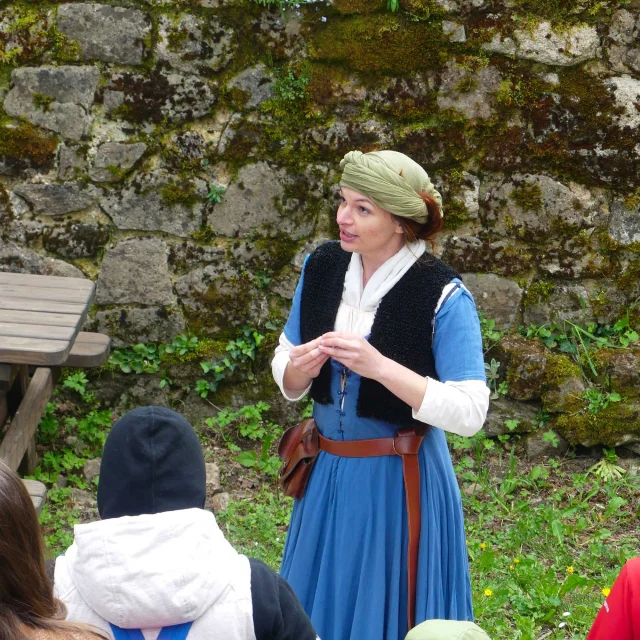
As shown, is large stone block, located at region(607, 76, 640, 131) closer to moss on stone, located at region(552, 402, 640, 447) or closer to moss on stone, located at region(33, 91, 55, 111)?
moss on stone, located at region(552, 402, 640, 447)

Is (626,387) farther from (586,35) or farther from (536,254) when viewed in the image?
(586,35)

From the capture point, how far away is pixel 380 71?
3.84 meters

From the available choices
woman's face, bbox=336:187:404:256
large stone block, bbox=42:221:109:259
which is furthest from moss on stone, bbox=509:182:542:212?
large stone block, bbox=42:221:109:259

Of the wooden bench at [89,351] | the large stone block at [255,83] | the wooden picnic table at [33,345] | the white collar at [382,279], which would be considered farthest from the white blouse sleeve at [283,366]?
the large stone block at [255,83]

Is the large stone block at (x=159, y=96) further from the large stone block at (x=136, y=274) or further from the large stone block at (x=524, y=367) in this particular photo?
the large stone block at (x=524, y=367)

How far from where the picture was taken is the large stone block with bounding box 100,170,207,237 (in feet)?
12.9

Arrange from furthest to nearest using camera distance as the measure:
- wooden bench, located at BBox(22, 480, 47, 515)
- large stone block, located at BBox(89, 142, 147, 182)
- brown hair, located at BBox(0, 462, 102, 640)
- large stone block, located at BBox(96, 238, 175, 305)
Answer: large stone block, located at BBox(96, 238, 175, 305)
large stone block, located at BBox(89, 142, 147, 182)
wooden bench, located at BBox(22, 480, 47, 515)
brown hair, located at BBox(0, 462, 102, 640)

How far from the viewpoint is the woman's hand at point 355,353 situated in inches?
86.9

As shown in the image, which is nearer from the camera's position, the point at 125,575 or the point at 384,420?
the point at 125,575

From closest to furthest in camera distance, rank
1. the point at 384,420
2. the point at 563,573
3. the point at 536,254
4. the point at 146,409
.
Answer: the point at 146,409 < the point at 384,420 < the point at 563,573 < the point at 536,254

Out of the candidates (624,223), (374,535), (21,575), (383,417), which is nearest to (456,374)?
(383,417)

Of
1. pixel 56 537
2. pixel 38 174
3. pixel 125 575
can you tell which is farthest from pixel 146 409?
pixel 38 174

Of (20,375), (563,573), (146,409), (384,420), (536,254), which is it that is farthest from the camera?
(536,254)

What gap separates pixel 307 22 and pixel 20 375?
6.24ft
